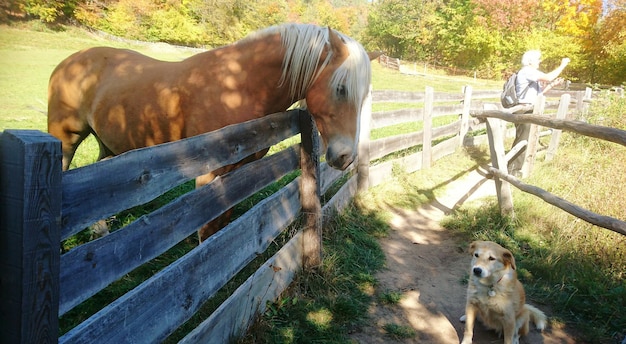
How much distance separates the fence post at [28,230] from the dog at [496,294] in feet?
9.32

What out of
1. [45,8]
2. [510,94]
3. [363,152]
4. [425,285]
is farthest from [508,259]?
[45,8]

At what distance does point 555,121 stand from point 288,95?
282 cm

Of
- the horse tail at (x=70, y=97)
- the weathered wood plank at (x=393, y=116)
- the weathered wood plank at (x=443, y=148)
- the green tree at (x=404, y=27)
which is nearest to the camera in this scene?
the horse tail at (x=70, y=97)

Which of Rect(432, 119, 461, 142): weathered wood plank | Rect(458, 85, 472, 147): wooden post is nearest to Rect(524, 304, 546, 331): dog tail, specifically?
Rect(432, 119, 461, 142): weathered wood plank

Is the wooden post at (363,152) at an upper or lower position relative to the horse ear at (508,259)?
upper

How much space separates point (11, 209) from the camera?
110cm

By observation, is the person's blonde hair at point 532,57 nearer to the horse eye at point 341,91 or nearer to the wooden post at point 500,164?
the wooden post at point 500,164

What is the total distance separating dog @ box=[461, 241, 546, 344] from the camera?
10.1ft

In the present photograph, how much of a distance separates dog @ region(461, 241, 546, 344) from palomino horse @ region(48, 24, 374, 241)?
1.33 meters

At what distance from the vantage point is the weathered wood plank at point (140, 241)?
1.31 metres

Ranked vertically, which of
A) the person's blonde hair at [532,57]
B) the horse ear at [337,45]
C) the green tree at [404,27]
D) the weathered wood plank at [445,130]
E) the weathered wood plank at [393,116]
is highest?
the green tree at [404,27]

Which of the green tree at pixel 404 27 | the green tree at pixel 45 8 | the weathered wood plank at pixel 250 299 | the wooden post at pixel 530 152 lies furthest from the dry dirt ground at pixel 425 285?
the green tree at pixel 404 27

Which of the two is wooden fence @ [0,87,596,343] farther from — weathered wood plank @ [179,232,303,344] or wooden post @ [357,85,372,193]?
wooden post @ [357,85,372,193]

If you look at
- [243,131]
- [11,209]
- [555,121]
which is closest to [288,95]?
[243,131]
